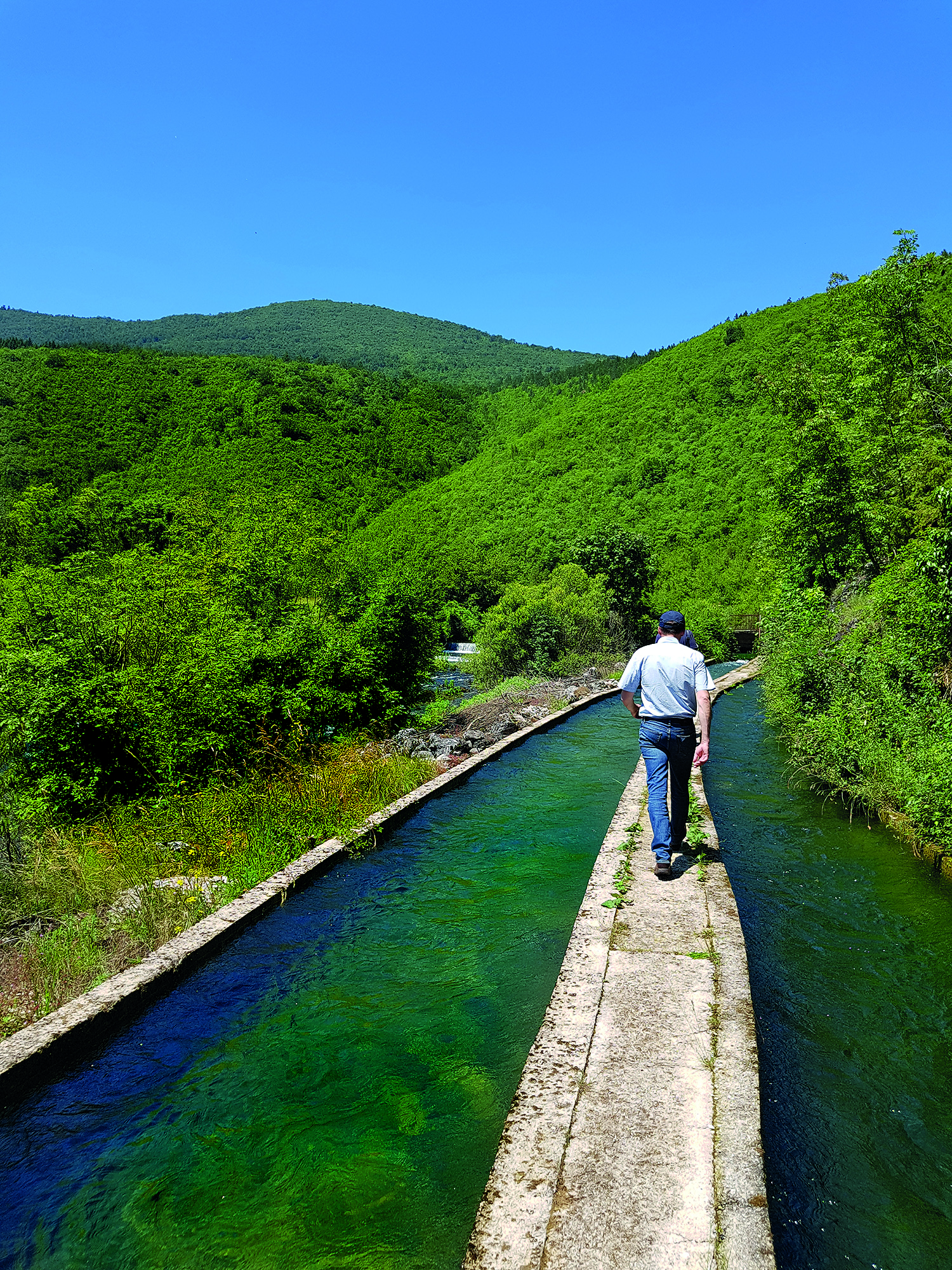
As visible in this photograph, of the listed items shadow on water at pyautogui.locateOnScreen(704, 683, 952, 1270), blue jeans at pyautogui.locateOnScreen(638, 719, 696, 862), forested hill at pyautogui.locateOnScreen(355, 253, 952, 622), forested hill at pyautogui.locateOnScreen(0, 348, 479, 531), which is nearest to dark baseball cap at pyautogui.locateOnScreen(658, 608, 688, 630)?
blue jeans at pyautogui.locateOnScreen(638, 719, 696, 862)

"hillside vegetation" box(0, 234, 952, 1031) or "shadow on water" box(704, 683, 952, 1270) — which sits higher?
"hillside vegetation" box(0, 234, 952, 1031)

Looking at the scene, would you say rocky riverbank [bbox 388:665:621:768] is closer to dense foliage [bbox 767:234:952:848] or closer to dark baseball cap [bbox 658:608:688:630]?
dense foliage [bbox 767:234:952:848]

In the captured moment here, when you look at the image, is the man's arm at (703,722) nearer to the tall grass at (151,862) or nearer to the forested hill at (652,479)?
the tall grass at (151,862)

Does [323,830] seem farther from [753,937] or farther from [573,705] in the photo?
[573,705]

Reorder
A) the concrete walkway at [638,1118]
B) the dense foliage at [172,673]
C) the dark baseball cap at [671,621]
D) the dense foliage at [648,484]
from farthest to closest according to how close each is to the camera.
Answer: the dense foliage at [648,484]
the dense foliage at [172,673]
the dark baseball cap at [671,621]
the concrete walkway at [638,1118]

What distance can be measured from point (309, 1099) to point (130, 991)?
4.82ft

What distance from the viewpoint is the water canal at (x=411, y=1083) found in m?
2.87

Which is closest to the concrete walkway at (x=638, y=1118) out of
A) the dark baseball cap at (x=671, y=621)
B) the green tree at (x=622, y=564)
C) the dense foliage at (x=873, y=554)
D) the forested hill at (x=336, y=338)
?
the dark baseball cap at (x=671, y=621)

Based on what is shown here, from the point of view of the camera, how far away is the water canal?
2.87 m

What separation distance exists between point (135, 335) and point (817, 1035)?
148490 mm

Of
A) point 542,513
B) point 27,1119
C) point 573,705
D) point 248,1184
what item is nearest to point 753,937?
point 248,1184

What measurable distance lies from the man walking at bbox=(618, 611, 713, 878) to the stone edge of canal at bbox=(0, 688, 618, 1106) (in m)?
3.06

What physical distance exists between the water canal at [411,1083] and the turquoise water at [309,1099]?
0.01 m

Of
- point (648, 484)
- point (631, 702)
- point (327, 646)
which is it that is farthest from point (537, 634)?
point (648, 484)
